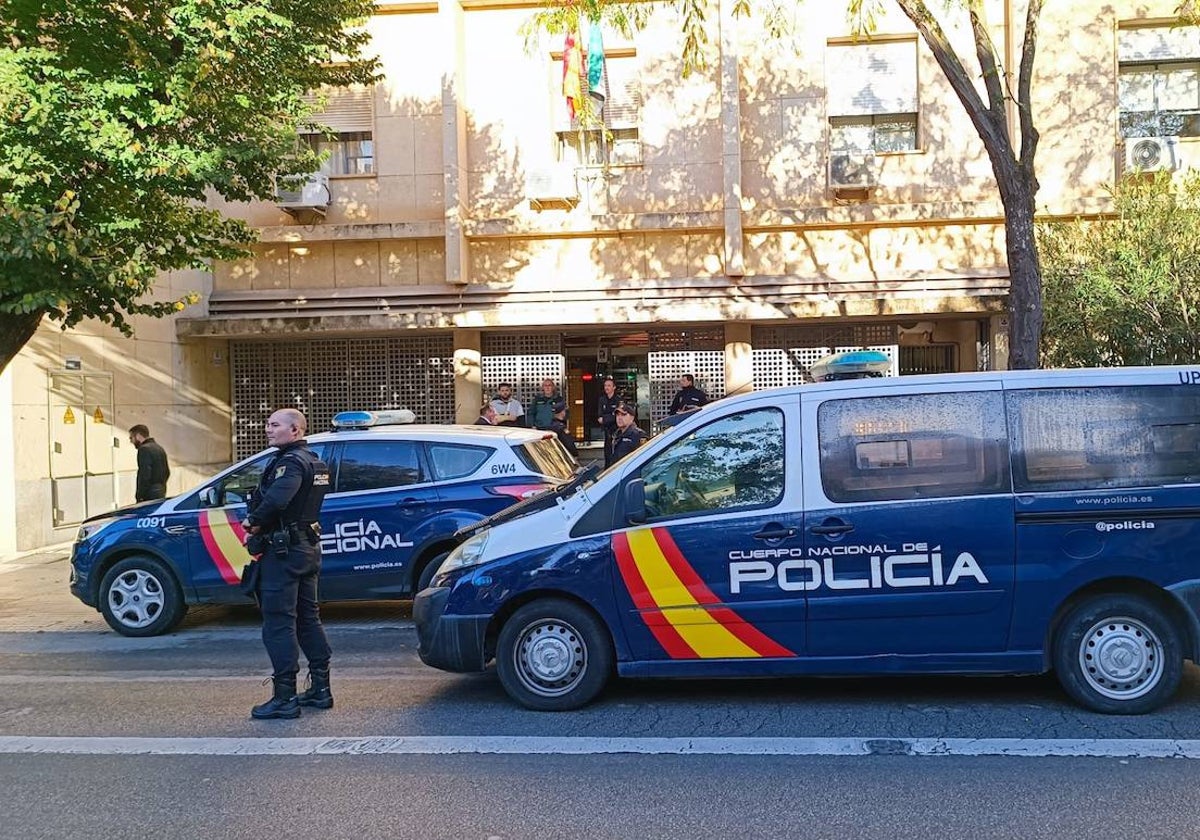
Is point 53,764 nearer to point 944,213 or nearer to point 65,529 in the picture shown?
point 65,529

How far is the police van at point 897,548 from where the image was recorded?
544 centimetres

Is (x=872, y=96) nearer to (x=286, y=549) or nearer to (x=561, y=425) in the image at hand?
(x=561, y=425)

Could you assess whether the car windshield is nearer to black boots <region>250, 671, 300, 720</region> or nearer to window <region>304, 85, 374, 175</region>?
black boots <region>250, 671, 300, 720</region>

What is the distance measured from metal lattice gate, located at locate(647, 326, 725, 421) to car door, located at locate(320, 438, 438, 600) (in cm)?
786

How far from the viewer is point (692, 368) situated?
626 inches

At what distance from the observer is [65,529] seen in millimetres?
13523

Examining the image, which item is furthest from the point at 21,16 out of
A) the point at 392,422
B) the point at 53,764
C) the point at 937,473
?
the point at 937,473

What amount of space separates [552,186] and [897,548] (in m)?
10.7

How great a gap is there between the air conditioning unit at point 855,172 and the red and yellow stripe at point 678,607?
409 inches

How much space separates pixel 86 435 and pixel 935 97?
44.6ft

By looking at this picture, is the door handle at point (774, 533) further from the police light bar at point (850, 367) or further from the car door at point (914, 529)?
the police light bar at point (850, 367)

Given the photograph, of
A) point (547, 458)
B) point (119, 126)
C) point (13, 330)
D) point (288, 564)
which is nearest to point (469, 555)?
point (288, 564)

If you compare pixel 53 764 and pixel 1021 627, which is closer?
pixel 53 764

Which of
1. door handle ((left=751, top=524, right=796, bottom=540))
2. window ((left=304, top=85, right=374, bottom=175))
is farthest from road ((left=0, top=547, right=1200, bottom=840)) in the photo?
window ((left=304, top=85, right=374, bottom=175))
